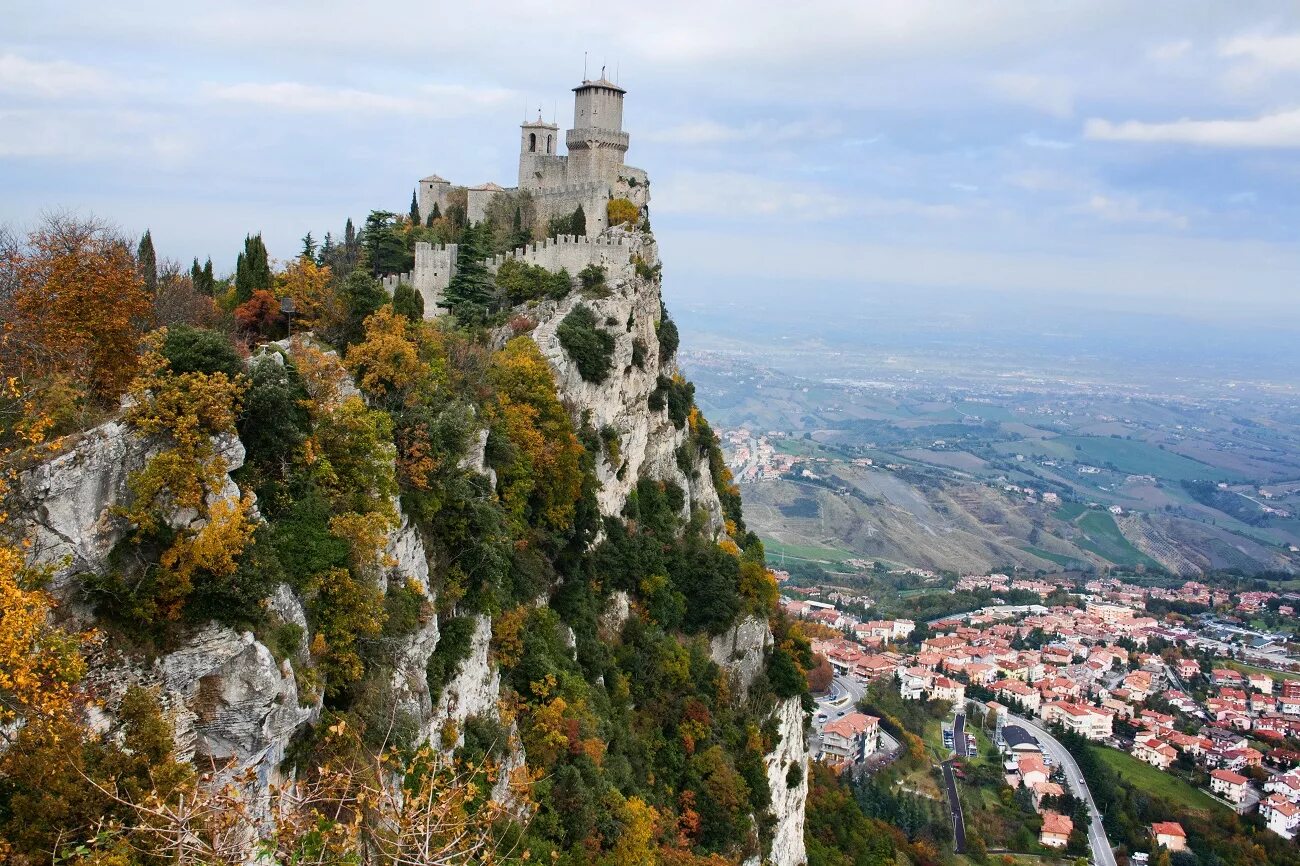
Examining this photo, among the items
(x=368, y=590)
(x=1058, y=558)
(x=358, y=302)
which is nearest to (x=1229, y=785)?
(x=358, y=302)

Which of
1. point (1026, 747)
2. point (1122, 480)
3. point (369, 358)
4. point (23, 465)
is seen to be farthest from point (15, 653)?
point (1122, 480)

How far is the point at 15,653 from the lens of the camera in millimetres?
10977

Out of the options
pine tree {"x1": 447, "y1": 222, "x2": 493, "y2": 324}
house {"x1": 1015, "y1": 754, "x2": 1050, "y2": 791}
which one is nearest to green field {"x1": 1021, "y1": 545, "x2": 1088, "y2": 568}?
house {"x1": 1015, "y1": 754, "x2": 1050, "y2": 791}

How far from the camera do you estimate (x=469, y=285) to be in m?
34.8

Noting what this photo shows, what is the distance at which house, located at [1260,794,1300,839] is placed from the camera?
2468 inches

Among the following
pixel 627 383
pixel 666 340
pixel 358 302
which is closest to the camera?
pixel 358 302

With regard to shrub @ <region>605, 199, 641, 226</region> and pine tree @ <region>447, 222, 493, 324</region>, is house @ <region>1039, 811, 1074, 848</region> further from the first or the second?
pine tree @ <region>447, 222, 493, 324</region>

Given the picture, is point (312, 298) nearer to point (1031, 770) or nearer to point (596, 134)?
point (596, 134)

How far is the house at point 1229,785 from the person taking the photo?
66562mm

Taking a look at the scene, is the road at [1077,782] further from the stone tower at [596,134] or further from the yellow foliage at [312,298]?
the yellow foliage at [312,298]

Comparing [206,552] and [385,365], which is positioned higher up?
[385,365]

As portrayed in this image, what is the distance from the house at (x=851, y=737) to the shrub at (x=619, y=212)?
37314 millimetres

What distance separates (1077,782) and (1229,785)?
32.2 ft

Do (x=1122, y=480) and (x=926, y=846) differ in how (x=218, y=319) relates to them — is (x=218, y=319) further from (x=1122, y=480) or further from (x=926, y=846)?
(x=1122, y=480)
